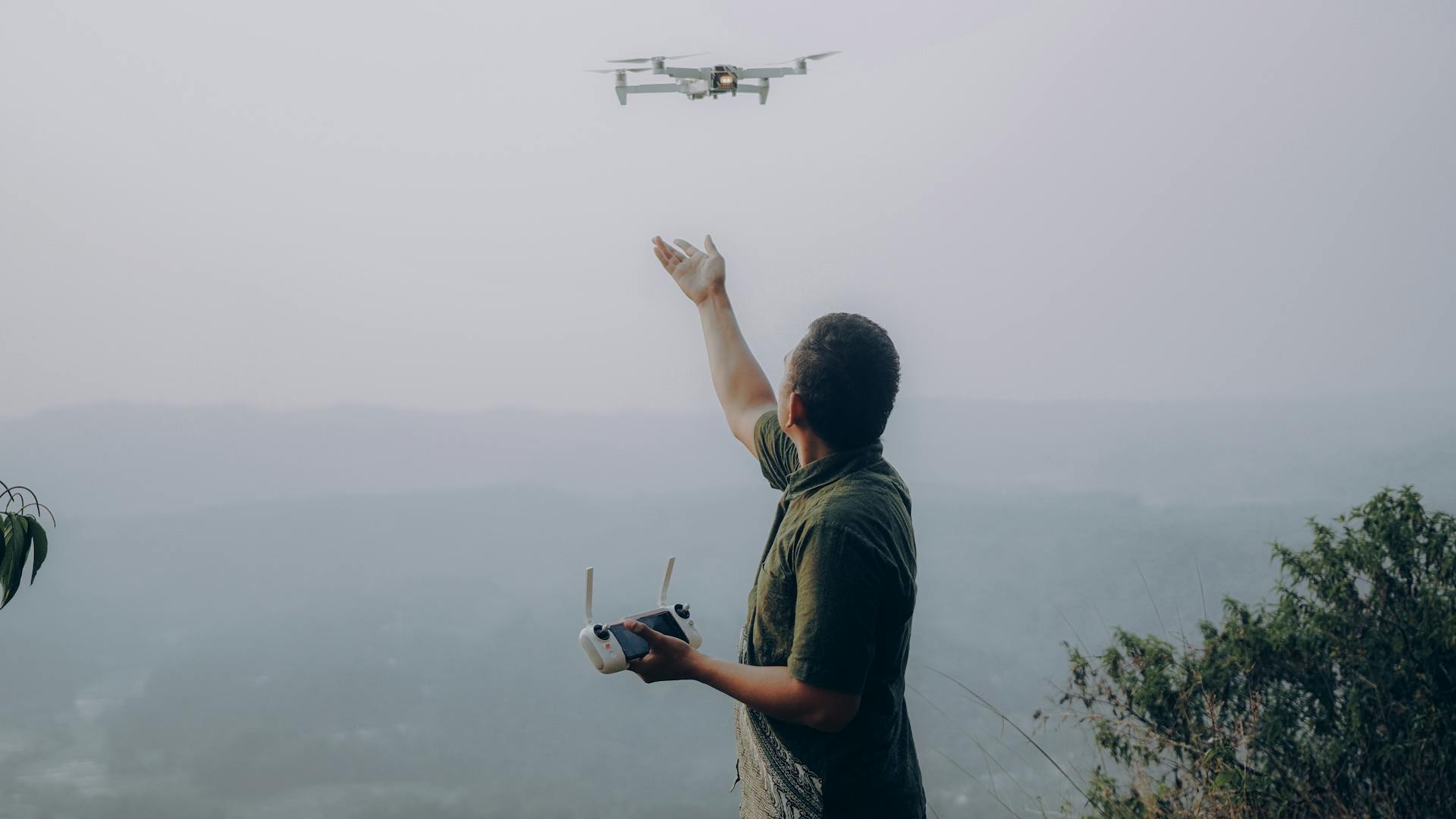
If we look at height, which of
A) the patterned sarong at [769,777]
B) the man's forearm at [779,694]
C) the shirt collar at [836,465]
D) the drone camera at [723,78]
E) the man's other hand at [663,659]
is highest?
the drone camera at [723,78]

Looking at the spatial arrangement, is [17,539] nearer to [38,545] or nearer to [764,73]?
[38,545]

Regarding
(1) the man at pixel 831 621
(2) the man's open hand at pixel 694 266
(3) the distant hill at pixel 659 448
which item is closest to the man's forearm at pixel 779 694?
(1) the man at pixel 831 621

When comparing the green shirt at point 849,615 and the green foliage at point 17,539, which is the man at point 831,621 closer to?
the green shirt at point 849,615

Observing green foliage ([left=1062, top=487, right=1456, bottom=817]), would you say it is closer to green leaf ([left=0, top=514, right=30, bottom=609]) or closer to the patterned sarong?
the patterned sarong

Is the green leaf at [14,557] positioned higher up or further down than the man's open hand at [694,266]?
further down

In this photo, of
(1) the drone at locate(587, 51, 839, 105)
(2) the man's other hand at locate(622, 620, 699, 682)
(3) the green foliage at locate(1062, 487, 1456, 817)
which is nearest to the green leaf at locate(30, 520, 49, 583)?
(2) the man's other hand at locate(622, 620, 699, 682)

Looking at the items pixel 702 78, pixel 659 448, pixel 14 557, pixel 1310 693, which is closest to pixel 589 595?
pixel 14 557
